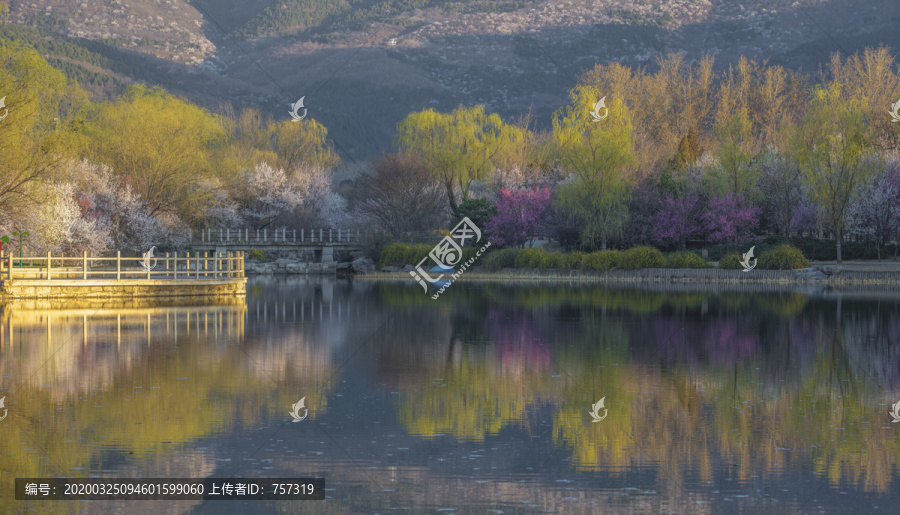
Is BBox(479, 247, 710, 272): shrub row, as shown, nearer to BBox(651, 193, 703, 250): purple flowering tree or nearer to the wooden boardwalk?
BBox(651, 193, 703, 250): purple flowering tree

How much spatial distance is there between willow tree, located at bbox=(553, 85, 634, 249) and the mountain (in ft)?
332

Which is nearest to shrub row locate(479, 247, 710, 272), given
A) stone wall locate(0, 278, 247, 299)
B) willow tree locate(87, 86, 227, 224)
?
stone wall locate(0, 278, 247, 299)

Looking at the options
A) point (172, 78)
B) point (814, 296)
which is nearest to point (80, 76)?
point (172, 78)

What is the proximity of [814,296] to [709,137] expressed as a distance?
45.3 m

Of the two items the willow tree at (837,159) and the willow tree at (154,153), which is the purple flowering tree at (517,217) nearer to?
the willow tree at (837,159)

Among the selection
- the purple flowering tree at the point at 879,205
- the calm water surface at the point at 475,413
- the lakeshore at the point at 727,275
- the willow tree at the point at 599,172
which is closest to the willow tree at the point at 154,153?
the lakeshore at the point at 727,275

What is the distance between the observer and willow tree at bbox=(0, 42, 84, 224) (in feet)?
126

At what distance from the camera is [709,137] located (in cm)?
8344

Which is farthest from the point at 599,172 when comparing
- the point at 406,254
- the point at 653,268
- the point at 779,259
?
the point at 406,254

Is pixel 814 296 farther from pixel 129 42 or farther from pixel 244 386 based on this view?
pixel 129 42

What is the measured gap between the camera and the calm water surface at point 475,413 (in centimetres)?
1054

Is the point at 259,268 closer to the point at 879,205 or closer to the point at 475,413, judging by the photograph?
the point at 879,205
